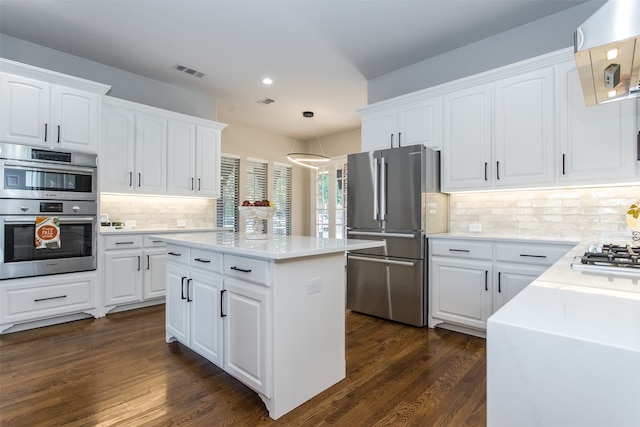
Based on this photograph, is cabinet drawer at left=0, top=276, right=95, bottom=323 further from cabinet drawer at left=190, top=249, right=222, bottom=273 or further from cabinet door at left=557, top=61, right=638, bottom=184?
cabinet door at left=557, top=61, right=638, bottom=184

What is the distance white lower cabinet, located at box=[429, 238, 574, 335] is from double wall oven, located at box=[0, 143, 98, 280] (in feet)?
11.9

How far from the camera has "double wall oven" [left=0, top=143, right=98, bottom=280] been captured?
307 cm

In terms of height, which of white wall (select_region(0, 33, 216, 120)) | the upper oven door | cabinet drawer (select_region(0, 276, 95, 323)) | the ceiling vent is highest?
the ceiling vent

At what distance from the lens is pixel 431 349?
9.09 ft

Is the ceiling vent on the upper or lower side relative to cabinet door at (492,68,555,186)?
upper

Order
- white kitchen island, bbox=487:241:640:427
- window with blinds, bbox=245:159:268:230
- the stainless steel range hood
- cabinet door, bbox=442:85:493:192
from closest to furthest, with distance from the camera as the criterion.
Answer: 1. white kitchen island, bbox=487:241:640:427
2. the stainless steel range hood
3. cabinet door, bbox=442:85:493:192
4. window with blinds, bbox=245:159:268:230

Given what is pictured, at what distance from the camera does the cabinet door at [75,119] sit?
333 centimetres

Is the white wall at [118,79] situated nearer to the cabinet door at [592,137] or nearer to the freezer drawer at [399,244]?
the freezer drawer at [399,244]

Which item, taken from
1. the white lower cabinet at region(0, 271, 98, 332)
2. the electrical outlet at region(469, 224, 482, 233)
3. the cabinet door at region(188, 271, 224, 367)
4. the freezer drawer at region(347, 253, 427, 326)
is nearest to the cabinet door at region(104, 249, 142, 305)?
the white lower cabinet at region(0, 271, 98, 332)

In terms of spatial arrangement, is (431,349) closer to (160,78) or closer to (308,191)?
(160,78)

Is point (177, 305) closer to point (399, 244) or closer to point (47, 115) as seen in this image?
point (399, 244)

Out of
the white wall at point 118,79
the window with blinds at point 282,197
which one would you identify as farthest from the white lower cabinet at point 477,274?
the window with blinds at point 282,197

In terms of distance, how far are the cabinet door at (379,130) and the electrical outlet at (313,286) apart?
2335 millimetres

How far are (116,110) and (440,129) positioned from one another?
3771 millimetres
